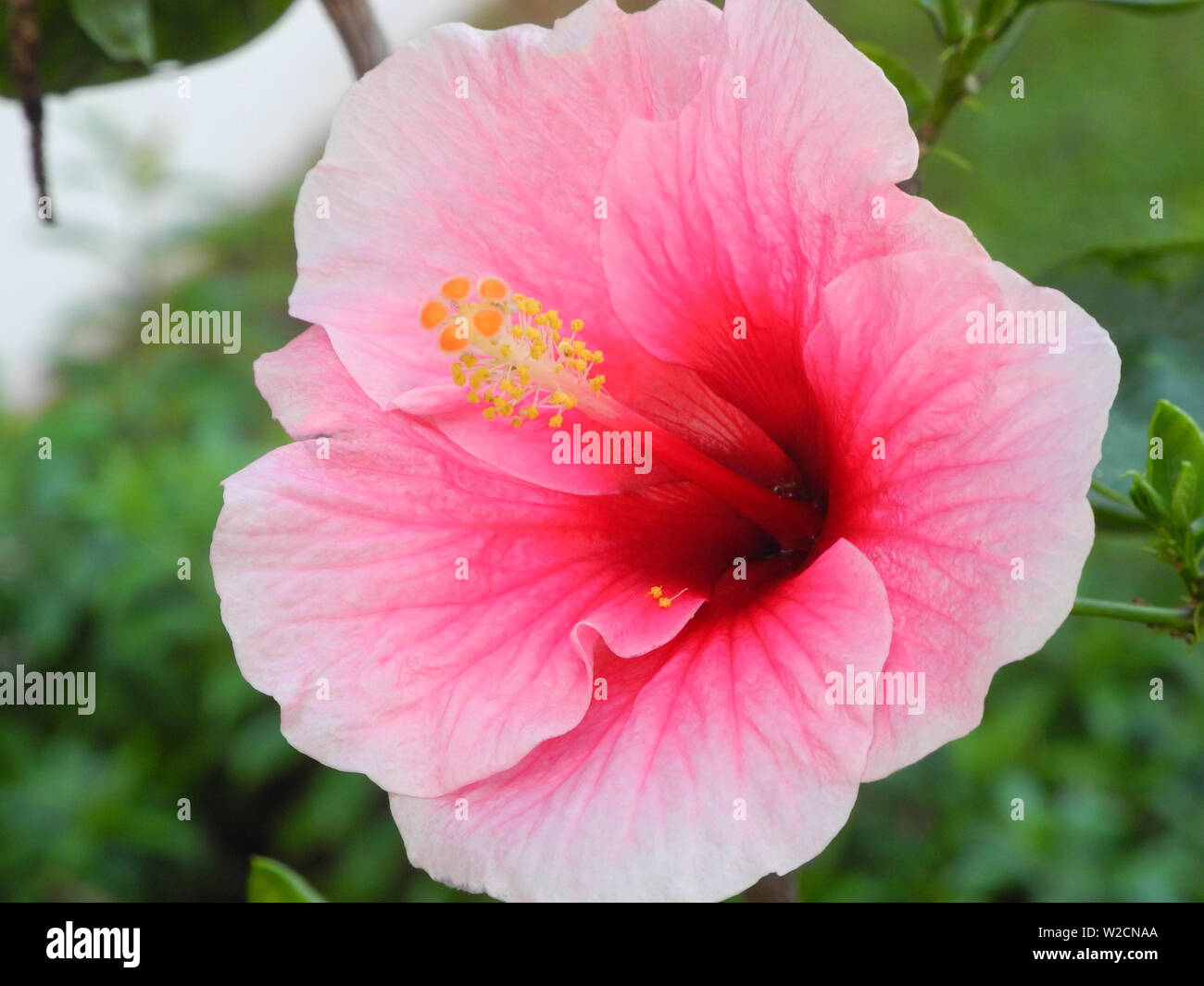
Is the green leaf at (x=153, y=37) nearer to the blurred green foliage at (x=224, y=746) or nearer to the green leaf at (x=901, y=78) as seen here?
the green leaf at (x=901, y=78)

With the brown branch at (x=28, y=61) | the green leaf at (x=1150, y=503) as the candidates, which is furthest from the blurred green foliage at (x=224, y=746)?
the brown branch at (x=28, y=61)

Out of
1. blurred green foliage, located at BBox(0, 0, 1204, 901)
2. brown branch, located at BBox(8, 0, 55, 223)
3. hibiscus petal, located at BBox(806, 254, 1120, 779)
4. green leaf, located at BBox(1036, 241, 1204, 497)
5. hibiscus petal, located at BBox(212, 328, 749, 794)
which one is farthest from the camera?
blurred green foliage, located at BBox(0, 0, 1204, 901)

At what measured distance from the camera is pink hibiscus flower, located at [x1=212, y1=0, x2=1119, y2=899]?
0.89 meters

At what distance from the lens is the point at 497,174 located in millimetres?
1059

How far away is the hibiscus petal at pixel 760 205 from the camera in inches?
36.5

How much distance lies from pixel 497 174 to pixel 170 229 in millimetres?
2705

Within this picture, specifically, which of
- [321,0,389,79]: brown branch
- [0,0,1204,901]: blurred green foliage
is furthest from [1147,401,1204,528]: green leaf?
[0,0,1204,901]: blurred green foliage

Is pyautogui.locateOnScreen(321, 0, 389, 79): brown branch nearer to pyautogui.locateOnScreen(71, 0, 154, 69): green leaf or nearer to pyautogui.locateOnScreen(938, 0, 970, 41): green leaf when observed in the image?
pyautogui.locateOnScreen(71, 0, 154, 69): green leaf

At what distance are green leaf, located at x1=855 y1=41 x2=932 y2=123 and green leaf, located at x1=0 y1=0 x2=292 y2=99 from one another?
0.65 meters

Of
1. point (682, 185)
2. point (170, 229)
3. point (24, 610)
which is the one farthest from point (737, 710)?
point (170, 229)

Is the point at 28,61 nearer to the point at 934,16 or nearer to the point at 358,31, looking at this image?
the point at 358,31

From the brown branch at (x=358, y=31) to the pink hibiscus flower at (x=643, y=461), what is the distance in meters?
0.21
